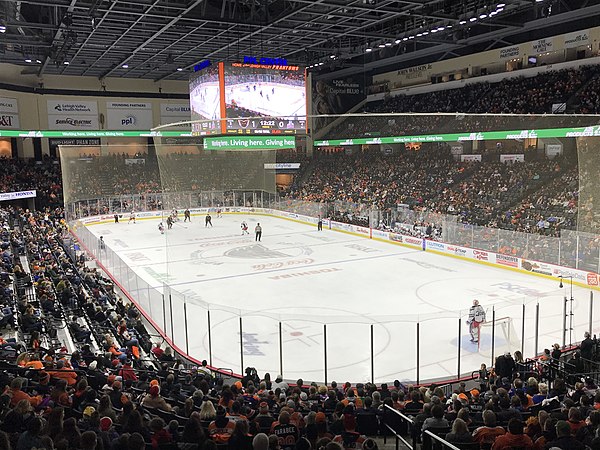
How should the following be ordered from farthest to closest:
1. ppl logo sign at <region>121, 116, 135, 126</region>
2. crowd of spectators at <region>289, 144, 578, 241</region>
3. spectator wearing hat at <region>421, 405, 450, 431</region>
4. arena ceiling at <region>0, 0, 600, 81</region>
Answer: ppl logo sign at <region>121, 116, 135, 126</region> < arena ceiling at <region>0, 0, 600, 81</region> < crowd of spectators at <region>289, 144, 578, 241</region> < spectator wearing hat at <region>421, 405, 450, 431</region>

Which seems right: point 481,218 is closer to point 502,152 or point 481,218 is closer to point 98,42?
point 502,152

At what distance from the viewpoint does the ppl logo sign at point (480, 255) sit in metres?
21.3

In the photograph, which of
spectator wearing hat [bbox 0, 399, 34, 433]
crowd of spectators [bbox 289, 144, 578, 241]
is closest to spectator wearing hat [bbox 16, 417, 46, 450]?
spectator wearing hat [bbox 0, 399, 34, 433]

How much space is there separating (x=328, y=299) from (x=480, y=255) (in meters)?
7.78

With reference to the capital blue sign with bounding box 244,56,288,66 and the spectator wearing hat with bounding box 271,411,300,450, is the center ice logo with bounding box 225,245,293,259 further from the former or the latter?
the spectator wearing hat with bounding box 271,411,300,450

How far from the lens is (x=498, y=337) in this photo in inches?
429

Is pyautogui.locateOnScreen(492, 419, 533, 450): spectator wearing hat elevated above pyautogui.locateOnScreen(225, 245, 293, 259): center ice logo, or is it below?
above

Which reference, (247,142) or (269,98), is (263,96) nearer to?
(269,98)

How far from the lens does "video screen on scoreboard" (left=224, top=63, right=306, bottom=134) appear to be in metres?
18.5

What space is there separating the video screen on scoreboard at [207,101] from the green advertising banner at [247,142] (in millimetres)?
565

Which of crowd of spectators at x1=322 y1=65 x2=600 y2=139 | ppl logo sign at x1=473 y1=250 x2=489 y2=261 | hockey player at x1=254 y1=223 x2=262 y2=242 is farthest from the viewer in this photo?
hockey player at x1=254 y1=223 x2=262 y2=242

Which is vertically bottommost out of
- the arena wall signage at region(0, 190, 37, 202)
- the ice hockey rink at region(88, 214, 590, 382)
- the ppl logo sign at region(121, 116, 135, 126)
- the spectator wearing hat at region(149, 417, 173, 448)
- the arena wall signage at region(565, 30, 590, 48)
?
the ice hockey rink at region(88, 214, 590, 382)

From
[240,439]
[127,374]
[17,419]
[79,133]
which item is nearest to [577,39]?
[127,374]

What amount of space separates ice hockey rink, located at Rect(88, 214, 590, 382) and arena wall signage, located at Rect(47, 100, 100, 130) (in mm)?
11931
